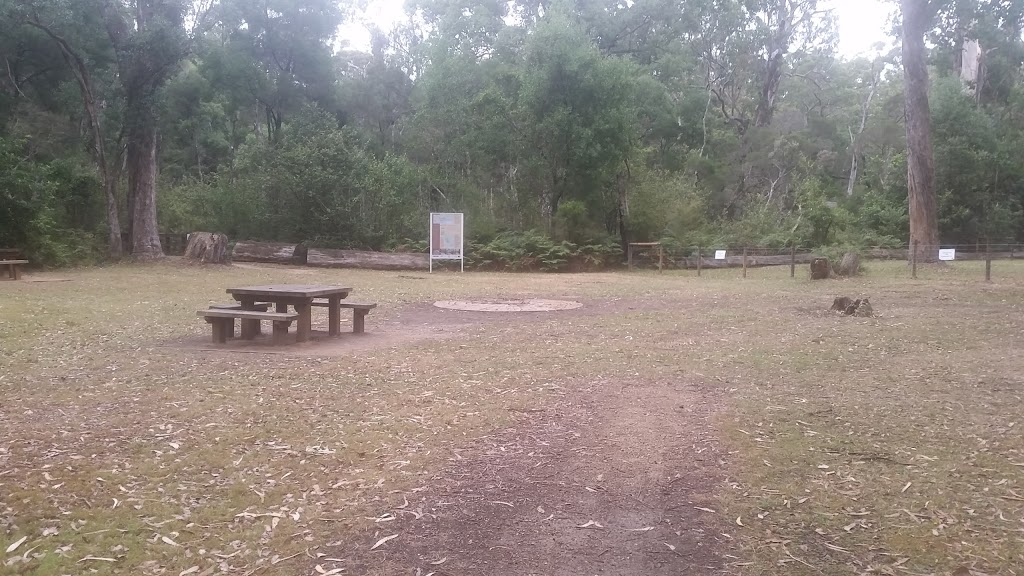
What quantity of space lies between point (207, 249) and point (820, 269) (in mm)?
16304

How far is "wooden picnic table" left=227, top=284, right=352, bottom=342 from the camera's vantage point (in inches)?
325

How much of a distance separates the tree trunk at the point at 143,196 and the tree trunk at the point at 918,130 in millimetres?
22329

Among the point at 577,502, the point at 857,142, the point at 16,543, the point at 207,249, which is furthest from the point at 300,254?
the point at 857,142

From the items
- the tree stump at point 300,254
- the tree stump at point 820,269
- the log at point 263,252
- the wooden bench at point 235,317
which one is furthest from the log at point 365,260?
the wooden bench at point 235,317

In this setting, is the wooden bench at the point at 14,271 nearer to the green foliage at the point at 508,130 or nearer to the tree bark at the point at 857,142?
the green foliage at the point at 508,130

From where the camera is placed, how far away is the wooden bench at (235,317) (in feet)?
26.2

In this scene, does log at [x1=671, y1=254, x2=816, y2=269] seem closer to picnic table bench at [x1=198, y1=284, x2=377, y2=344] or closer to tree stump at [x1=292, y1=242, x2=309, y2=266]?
tree stump at [x1=292, y1=242, x2=309, y2=266]

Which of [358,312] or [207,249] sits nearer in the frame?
[358,312]

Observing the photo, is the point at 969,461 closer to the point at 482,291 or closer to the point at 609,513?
the point at 609,513

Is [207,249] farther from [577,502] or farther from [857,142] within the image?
[857,142]

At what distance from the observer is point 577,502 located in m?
3.92

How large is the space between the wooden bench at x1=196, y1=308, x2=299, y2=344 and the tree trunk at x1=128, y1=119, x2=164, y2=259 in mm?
15173

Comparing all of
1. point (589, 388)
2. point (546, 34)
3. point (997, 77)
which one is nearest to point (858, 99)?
point (997, 77)

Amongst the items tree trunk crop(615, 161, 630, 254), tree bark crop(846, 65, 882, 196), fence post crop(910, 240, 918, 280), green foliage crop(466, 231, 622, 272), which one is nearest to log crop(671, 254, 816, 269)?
tree trunk crop(615, 161, 630, 254)
